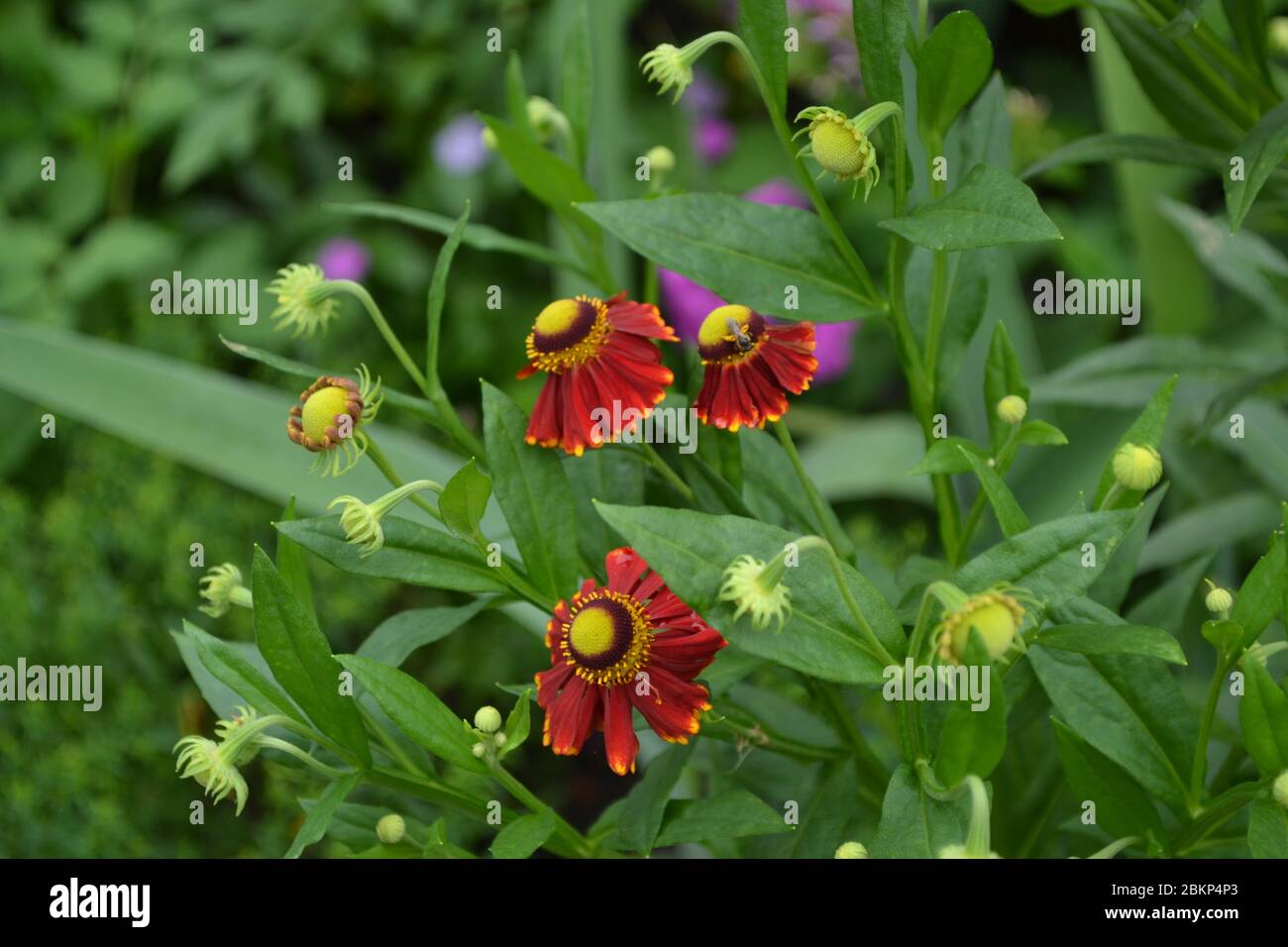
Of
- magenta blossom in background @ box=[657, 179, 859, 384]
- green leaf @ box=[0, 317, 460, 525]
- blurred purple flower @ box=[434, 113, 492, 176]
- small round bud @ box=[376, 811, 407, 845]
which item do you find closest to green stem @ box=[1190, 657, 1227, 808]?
small round bud @ box=[376, 811, 407, 845]

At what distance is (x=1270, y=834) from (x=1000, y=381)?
142 mm

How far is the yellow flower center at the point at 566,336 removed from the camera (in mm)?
370

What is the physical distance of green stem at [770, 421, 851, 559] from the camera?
1.24 ft

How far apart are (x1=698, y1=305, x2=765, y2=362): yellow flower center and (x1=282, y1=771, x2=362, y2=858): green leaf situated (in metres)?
0.14

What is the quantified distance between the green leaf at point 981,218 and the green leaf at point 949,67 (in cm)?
3

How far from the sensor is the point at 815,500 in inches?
15.2

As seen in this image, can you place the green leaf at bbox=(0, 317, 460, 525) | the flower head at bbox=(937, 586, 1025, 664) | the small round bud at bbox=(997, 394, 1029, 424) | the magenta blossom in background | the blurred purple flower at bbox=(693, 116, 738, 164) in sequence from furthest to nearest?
1. the blurred purple flower at bbox=(693, 116, 738, 164)
2. the magenta blossom in background
3. the green leaf at bbox=(0, 317, 460, 525)
4. the small round bud at bbox=(997, 394, 1029, 424)
5. the flower head at bbox=(937, 586, 1025, 664)

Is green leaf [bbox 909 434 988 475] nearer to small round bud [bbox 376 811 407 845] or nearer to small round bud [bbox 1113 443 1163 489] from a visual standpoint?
small round bud [bbox 1113 443 1163 489]

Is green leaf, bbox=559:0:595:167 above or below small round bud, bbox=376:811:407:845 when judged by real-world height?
above

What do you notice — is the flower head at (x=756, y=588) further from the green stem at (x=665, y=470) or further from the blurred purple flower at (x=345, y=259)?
the blurred purple flower at (x=345, y=259)

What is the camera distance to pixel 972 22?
1.16 ft
